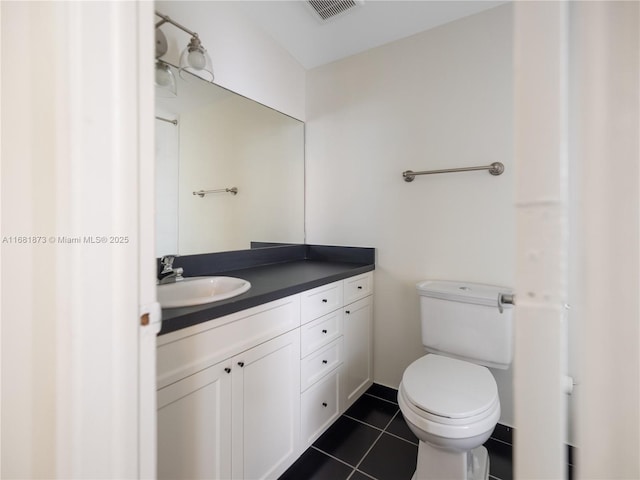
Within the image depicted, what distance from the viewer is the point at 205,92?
1511 millimetres

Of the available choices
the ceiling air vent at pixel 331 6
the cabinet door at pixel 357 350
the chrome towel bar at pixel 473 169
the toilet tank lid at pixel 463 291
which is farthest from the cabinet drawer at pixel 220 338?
the ceiling air vent at pixel 331 6

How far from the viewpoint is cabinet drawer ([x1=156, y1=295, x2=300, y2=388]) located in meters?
0.80

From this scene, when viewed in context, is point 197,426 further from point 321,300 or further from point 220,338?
point 321,300

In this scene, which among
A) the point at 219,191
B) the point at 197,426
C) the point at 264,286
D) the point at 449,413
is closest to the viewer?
the point at 197,426

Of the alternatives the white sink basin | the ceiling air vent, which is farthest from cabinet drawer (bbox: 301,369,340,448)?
the ceiling air vent

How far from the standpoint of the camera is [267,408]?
3.67 ft

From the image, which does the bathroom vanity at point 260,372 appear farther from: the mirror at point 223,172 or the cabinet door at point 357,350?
the mirror at point 223,172

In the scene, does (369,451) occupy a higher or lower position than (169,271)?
lower

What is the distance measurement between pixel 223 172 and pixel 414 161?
1164 mm

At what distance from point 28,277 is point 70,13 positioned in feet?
1.52

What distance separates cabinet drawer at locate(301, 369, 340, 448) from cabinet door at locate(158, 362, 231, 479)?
44 centimetres

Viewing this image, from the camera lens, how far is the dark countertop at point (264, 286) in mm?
836

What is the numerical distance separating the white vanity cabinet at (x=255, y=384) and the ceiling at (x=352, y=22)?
59.5 inches

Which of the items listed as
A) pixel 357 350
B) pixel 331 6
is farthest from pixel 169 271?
pixel 331 6
